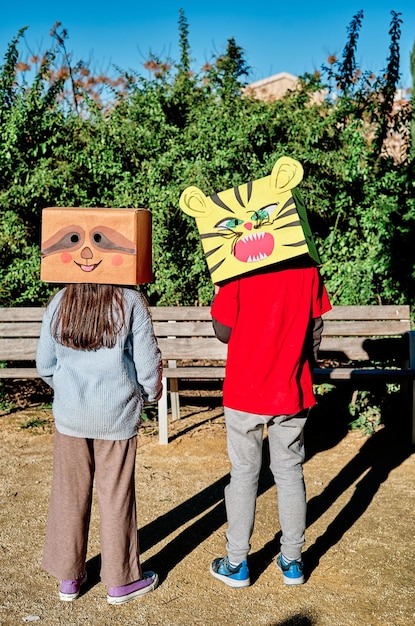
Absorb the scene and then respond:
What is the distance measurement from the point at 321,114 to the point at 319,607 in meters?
5.20

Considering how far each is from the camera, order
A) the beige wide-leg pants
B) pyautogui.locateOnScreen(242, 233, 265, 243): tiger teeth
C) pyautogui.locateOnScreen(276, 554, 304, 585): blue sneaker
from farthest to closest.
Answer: pyautogui.locateOnScreen(276, 554, 304, 585): blue sneaker < pyautogui.locateOnScreen(242, 233, 265, 243): tiger teeth < the beige wide-leg pants

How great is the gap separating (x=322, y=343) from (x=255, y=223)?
283cm

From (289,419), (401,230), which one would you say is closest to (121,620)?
(289,419)

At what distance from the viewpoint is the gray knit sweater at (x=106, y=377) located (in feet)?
9.84

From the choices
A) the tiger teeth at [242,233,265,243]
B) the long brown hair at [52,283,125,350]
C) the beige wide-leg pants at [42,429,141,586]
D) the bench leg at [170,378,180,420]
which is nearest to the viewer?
the long brown hair at [52,283,125,350]

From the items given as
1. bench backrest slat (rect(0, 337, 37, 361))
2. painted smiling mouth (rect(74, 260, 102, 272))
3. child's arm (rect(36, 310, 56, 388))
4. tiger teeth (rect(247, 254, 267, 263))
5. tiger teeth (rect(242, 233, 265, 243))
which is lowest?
bench backrest slat (rect(0, 337, 37, 361))

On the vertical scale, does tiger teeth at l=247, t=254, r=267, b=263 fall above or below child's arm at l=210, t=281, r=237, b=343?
above

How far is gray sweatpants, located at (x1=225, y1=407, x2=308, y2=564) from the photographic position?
319 cm

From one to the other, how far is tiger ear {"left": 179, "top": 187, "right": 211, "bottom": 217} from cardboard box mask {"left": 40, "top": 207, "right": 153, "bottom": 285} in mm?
344

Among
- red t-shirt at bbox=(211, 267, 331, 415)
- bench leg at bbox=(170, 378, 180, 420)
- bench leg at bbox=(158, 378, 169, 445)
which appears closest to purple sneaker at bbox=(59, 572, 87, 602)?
red t-shirt at bbox=(211, 267, 331, 415)

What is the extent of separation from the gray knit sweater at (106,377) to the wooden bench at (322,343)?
2.47 meters

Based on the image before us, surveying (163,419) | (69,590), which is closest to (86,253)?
(69,590)

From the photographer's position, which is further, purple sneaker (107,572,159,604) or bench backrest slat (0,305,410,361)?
bench backrest slat (0,305,410,361)

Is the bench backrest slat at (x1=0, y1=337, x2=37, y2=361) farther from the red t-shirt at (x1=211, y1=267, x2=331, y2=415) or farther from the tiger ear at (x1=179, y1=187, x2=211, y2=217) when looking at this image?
the red t-shirt at (x1=211, y1=267, x2=331, y2=415)
